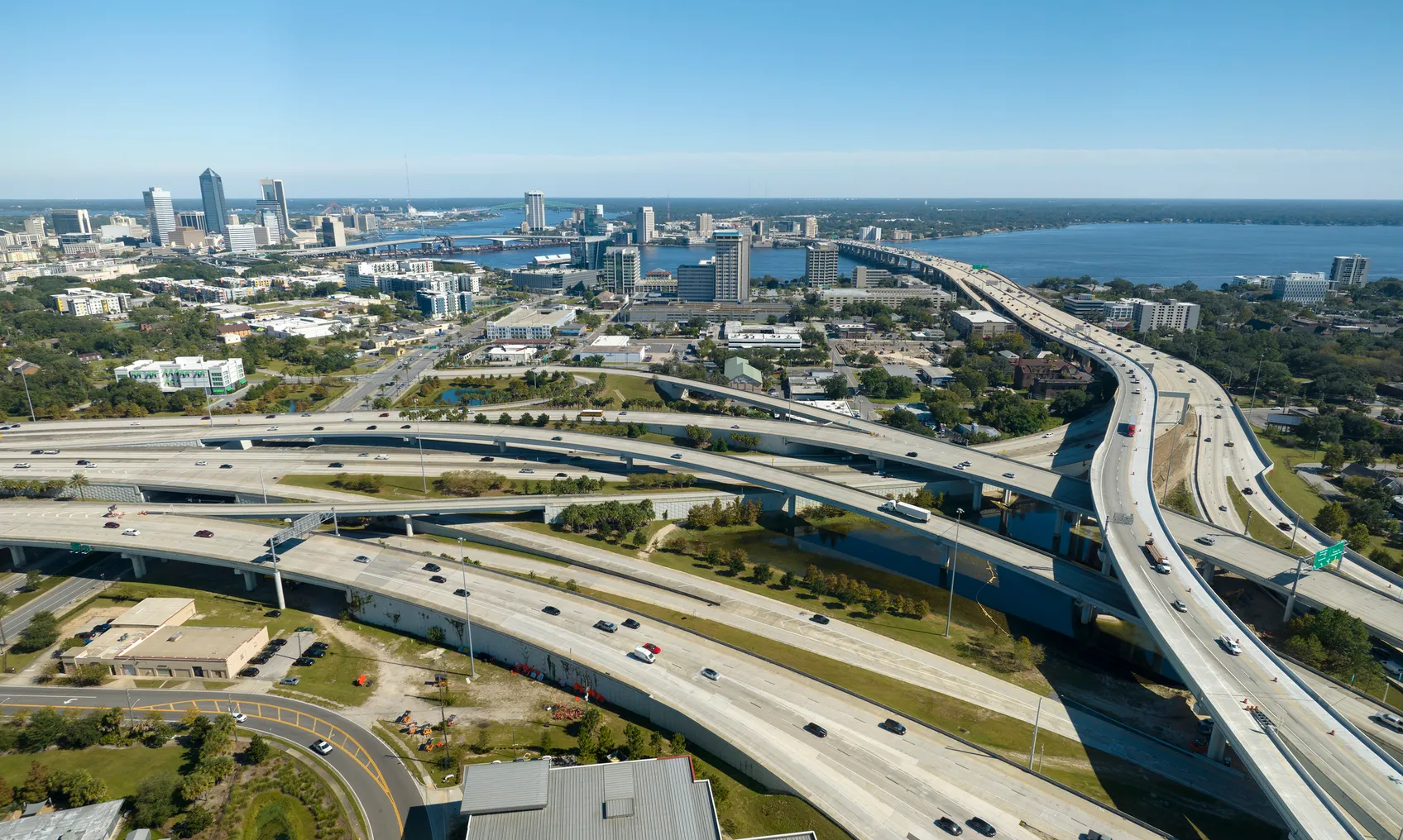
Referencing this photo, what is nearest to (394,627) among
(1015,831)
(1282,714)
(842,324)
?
(1015,831)

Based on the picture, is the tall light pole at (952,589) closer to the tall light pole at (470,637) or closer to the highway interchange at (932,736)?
the highway interchange at (932,736)

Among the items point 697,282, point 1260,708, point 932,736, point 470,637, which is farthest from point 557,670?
point 697,282

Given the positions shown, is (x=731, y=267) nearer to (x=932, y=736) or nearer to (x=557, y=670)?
(x=557, y=670)

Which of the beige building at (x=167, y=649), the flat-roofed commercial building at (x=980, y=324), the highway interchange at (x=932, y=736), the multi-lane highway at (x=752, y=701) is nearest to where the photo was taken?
the highway interchange at (x=932, y=736)

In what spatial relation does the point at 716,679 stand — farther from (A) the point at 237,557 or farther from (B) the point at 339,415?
(B) the point at 339,415

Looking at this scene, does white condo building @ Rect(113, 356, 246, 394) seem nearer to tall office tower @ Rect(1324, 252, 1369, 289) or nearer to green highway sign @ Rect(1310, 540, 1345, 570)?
green highway sign @ Rect(1310, 540, 1345, 570)

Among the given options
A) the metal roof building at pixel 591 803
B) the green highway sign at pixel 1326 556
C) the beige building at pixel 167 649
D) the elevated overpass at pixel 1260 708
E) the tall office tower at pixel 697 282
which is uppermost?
the tall office tower at pixel 697 282

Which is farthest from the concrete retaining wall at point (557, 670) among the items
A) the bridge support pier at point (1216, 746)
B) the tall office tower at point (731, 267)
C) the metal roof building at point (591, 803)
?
the tall office tower at point (731, 267)

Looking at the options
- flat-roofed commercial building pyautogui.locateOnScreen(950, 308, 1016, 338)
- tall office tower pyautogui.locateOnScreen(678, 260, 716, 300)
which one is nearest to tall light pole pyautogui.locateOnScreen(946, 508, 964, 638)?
flat-roofed commercial building pyautogui.locateOnScreen(950, 308, 1016, 338)
